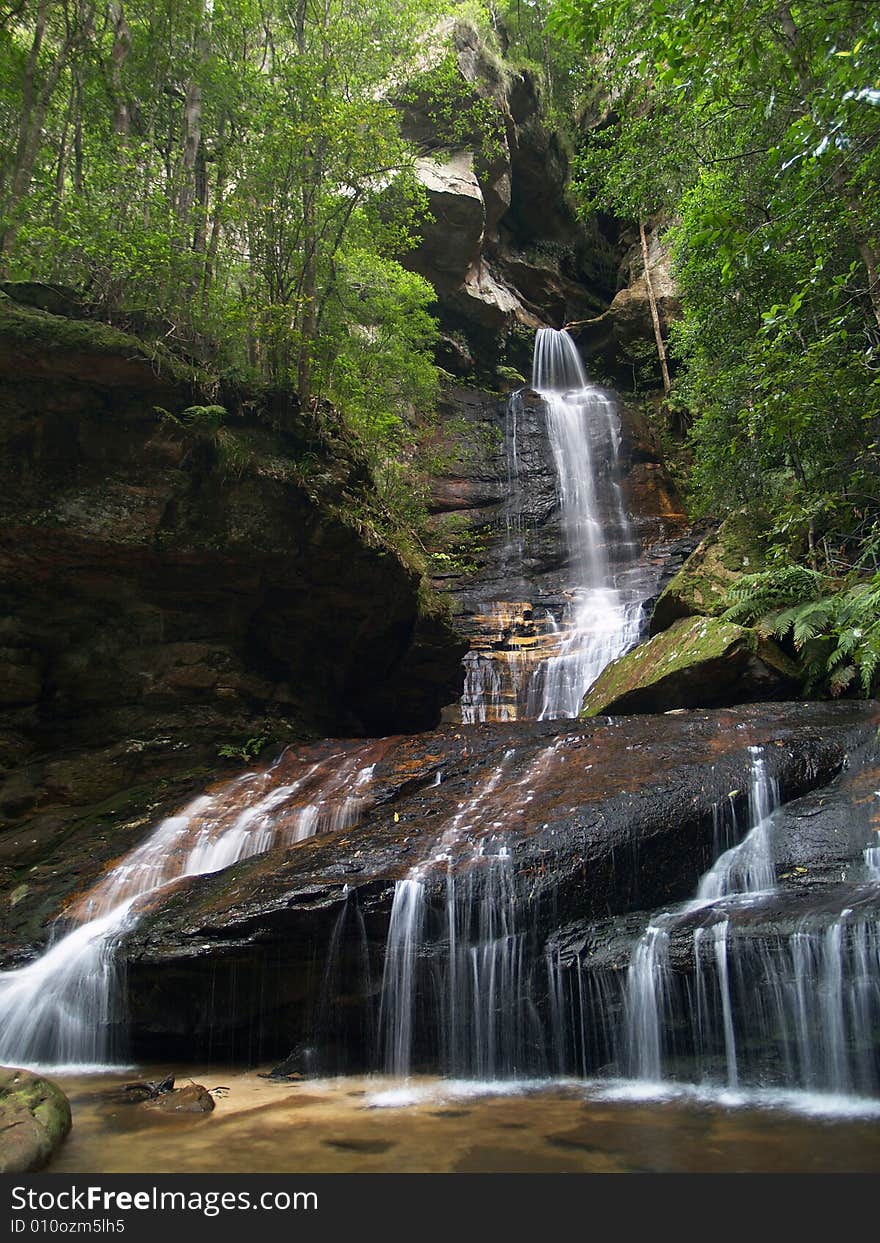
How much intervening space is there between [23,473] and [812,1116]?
10351 mm

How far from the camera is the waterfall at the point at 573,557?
14.0 m

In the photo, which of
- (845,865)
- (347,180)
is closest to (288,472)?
(347,180)

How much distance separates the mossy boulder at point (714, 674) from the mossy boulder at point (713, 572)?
1.30 meters

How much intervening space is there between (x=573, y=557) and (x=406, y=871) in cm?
1333

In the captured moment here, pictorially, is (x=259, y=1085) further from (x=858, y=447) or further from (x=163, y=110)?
(x=163, y=110)

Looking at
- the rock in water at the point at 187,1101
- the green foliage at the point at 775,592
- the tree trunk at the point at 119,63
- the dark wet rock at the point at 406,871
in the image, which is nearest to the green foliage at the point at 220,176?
the tree trunk at the point at 119,63

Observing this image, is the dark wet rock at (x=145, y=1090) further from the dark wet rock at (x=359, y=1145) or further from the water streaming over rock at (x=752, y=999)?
the water streaming over rock at (x=752, y=999)

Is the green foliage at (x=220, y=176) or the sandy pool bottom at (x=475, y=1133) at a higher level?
the green foliage at (x=220, y=176)

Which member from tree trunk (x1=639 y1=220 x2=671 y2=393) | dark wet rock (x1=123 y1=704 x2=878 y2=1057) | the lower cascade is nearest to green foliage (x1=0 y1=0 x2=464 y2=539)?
the lower cascade

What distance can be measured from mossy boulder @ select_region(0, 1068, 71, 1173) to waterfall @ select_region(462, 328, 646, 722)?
32.0 ft

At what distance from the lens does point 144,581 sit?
A: 419 inches

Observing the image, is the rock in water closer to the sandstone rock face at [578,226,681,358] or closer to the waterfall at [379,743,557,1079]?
the waterfall at [379,743,557,1079]

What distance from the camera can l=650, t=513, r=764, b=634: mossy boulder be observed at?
12.1 m

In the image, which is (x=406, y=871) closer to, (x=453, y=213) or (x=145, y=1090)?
(x=145, y=1090)
